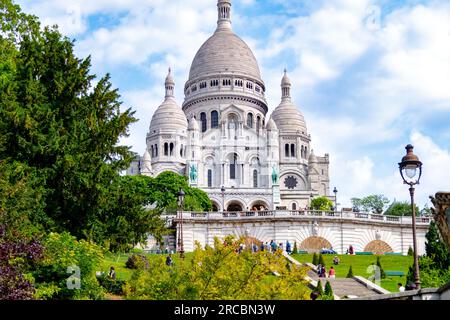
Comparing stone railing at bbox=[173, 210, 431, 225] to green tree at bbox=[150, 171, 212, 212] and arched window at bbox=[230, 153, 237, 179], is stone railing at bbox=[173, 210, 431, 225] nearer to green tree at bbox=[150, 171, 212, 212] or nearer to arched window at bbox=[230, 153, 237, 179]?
green tree at bbox=[150, 171, 212, 212]

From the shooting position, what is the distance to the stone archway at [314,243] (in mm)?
53219

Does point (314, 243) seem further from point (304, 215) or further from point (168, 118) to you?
point (168, 118)

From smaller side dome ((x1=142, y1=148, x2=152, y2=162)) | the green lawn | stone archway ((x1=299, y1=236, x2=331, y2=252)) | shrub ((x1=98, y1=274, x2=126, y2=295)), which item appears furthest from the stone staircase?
smaller side dome ((x1=142, y1=148, x2=152, y2=162))

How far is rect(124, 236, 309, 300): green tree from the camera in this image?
42.4ft

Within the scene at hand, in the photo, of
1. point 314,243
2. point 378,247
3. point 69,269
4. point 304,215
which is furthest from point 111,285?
point 378,247

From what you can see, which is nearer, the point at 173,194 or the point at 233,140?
the point at 173,194

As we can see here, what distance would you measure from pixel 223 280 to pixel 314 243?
134ft

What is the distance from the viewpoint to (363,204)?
10119 centimetres

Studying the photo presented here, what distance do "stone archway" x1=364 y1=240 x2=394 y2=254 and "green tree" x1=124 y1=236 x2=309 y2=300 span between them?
136 ft

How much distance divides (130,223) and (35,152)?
4.38 m

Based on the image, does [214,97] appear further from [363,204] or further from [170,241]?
[170,241]

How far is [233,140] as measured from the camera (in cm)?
10062

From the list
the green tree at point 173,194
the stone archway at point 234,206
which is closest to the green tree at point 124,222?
the green tree at point 173,194
